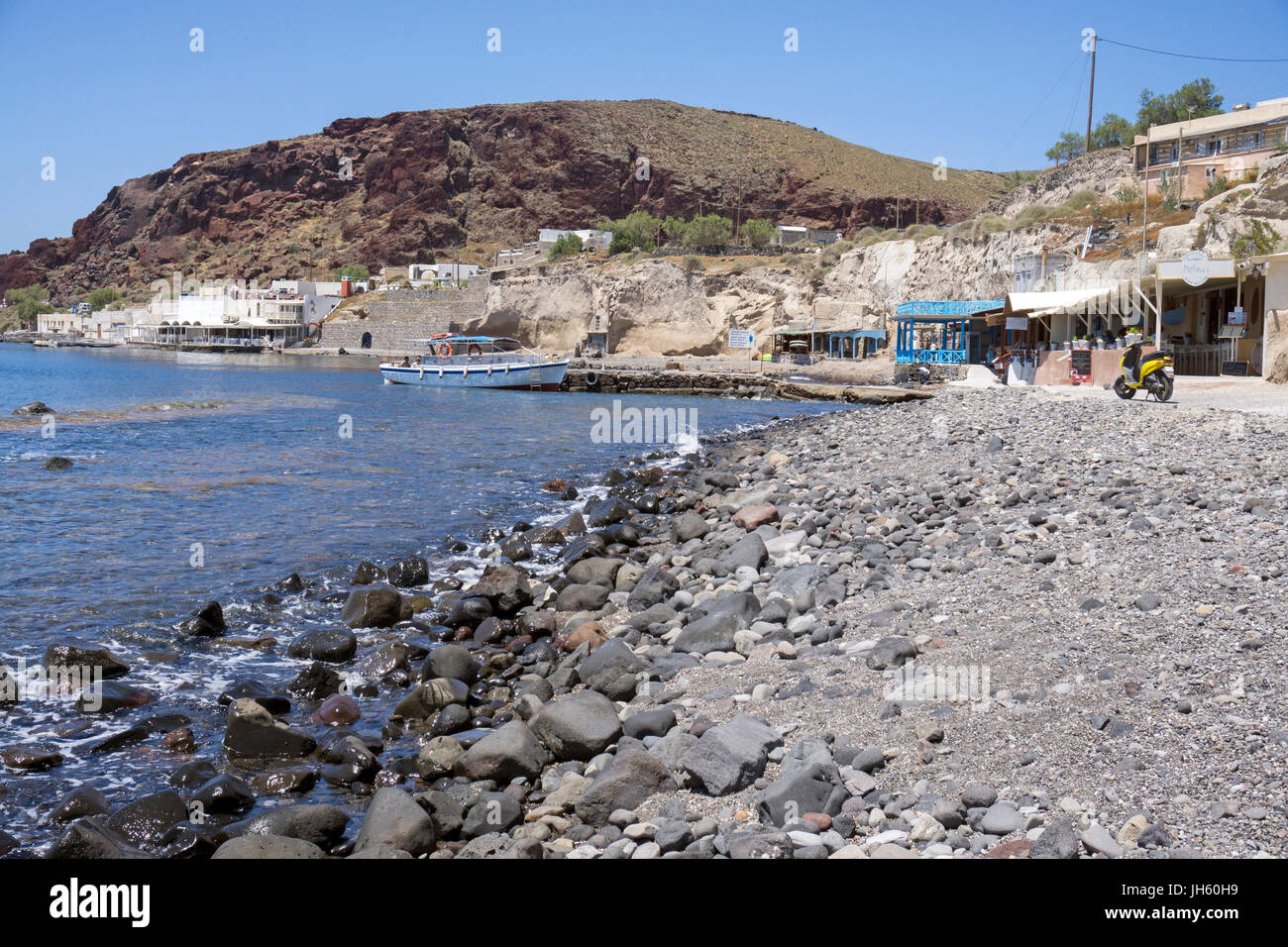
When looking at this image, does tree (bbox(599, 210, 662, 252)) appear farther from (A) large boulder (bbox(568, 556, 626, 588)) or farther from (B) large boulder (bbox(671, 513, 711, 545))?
(A) large boulder (bbox(568, 556, 626, 588))

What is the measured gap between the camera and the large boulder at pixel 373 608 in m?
9.36

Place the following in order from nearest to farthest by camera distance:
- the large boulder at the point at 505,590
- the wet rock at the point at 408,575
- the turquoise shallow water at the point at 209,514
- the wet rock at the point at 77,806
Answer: the wet rock at the point at 77,806 < the turquoise shallow water at the point at 209,514 < the large boulder at the point at 505,590 < the wet rock at the point at 408,575

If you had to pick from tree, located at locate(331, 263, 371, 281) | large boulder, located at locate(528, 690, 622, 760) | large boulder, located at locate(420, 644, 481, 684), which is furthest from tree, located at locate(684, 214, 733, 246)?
large boulder, located at locate(528, 690, 622, 760)

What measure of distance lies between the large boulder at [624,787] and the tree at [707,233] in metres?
83.4

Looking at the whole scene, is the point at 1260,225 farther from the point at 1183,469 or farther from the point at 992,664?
the point at 992,664

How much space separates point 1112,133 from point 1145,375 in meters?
69.1

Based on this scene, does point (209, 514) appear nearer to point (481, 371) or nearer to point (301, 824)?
point (301, 824)

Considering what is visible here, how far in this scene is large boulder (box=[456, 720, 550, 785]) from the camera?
5656 mm

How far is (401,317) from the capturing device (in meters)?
90.1

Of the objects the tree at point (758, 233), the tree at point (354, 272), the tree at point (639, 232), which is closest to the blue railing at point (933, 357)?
the tree at point (758, 233)

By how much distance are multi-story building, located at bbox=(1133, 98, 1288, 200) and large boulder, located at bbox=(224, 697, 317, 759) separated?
49.2 meters

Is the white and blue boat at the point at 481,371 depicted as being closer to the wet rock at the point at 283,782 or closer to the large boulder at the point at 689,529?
the large boulder at the point at 689,529

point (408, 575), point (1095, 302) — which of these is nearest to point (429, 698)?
point (408, 575)
